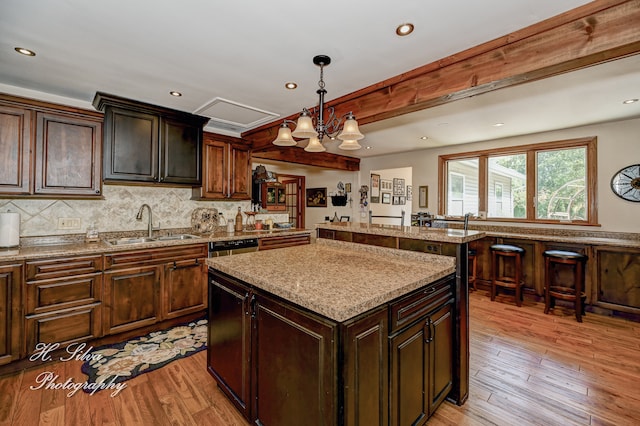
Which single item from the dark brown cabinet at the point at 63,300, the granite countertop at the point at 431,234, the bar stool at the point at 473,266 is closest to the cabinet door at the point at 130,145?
the dark brown cabinet at the point at 63,300

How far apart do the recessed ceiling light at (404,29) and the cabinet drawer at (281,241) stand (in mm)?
2804

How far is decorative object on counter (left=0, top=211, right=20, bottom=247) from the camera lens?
2.44 m

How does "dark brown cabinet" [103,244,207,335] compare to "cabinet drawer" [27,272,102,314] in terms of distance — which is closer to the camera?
"cabinet drawer" [27,272,102,314]

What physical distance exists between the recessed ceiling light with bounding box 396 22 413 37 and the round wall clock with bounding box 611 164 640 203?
12.2 ft

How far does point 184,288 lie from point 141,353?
2.35ft

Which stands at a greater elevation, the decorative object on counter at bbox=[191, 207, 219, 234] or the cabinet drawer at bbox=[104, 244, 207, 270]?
the decorative object on counter at bbox=[191, 207, 219, 234]

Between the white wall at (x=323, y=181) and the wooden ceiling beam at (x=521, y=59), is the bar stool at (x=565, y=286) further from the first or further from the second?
the white wall at (x=323, y=181)

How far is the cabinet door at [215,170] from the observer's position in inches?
144

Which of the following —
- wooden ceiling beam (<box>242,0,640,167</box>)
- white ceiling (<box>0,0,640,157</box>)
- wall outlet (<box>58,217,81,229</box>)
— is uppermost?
white ceiling (<box>0,0,640,157</box>)

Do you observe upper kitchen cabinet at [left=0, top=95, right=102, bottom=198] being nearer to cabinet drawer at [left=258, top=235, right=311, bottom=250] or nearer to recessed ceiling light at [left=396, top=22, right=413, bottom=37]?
cabinet drawer at [left=258, top=235, right=311, bottom=250]

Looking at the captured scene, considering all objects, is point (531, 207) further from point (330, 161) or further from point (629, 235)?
point (330, 161)

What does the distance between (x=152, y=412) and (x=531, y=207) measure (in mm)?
5170

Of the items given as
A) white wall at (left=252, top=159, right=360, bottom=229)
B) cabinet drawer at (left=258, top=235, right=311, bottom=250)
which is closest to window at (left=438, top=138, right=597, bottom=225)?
white wall at (left=252, top=159, right=360, bottom=229)

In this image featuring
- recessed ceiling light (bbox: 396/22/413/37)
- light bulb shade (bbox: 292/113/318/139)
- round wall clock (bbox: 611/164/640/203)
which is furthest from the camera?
round wall clock (bbox: 611/164/640/203)
